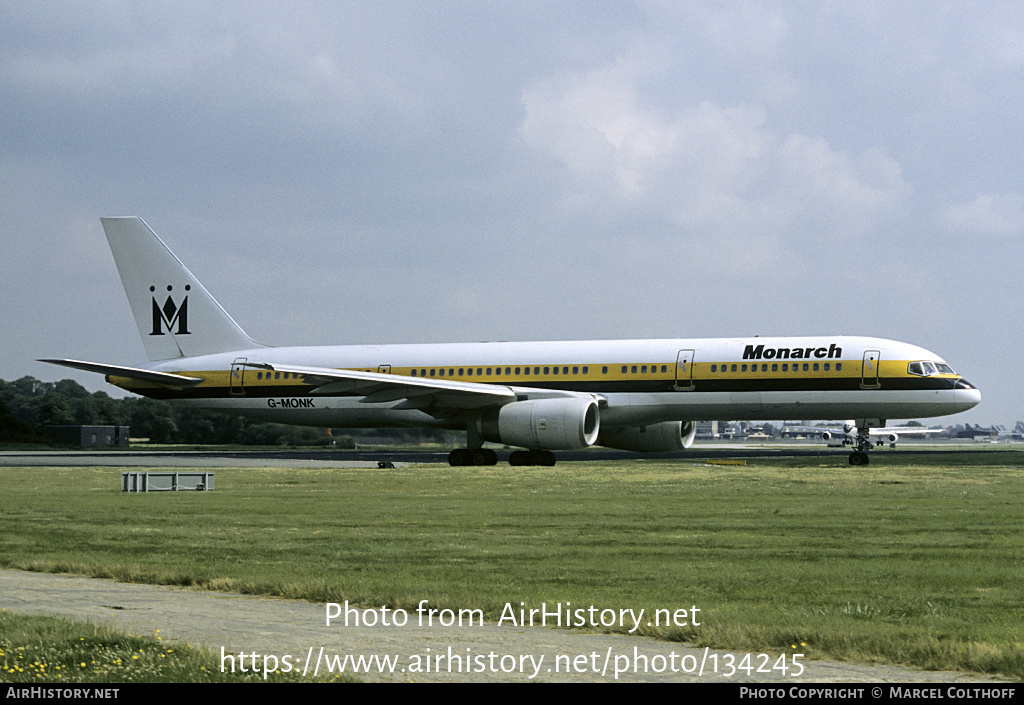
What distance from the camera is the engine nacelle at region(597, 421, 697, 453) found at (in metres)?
43.5

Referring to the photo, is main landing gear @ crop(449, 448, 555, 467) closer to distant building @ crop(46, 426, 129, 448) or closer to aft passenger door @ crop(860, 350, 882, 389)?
aft passenger door @ crop(860, 350, 882, 389)

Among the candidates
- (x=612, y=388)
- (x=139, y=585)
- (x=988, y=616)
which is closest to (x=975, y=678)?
(x=988, y=616)

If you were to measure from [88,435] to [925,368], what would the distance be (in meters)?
59.1

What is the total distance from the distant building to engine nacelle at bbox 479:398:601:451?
153ft

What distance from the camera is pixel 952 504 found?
21688mm

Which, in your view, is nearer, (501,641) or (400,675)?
(400,675)

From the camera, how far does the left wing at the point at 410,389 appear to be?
39188 millimetres

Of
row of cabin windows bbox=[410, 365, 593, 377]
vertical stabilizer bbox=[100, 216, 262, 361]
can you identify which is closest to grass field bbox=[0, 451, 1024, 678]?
row of cabin windows bbox=[410, 365, 593, 377]

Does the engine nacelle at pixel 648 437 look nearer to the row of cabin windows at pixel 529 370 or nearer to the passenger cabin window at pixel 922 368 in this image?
the row of cabin windows at pixel 529 370

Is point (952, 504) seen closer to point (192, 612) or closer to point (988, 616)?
point (988, 616)

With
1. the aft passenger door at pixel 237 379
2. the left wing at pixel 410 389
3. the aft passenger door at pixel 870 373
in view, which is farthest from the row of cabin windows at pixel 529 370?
the aft passenger door at pixel 237 379

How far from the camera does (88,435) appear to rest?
263 feet

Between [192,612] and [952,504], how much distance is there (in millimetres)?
15612

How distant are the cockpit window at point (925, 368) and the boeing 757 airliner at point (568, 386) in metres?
0.04
